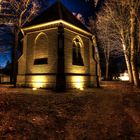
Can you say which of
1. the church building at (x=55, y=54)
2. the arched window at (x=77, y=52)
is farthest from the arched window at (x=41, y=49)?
the arched window at (x=77, y=52)

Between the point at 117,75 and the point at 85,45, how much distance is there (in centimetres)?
3476

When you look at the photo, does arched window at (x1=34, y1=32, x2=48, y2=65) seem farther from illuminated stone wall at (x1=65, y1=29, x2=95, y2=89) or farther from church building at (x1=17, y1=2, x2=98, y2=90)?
illuminated stone wall at (x1=65, y1=29, x2=95, y2=89)

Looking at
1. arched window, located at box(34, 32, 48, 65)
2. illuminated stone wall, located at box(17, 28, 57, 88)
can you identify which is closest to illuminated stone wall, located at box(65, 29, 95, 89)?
illuminated stone wall, located at box(17, 28, 57, 88)

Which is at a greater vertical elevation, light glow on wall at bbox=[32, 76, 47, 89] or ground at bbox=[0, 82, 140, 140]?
light glow on wall at bbox=[32, 76, 47, 89]

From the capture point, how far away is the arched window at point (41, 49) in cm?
2016

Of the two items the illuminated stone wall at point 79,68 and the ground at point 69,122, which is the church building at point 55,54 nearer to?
the illuminated stone wall at point 79,68

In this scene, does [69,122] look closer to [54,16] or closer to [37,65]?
[37,65]

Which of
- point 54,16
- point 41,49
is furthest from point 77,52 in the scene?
point 54,16

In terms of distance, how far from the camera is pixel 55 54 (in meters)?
19.2

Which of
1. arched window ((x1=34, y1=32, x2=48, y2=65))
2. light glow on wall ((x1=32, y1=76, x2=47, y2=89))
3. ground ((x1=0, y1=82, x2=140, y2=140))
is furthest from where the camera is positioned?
arched window ((x1=34, y1=32, x2=48, y2=65))

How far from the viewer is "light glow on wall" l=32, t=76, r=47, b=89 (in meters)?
19.5

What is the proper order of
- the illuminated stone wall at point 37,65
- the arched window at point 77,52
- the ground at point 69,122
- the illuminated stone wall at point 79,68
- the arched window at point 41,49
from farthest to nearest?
1. the arched window at point 77,52
2. the arched window at point 41,49
3. the illuminated stone wall at point 79,68
4. the illuminated stone wall at point 37,65
5. the ground at point 69,122

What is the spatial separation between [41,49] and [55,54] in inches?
86.7

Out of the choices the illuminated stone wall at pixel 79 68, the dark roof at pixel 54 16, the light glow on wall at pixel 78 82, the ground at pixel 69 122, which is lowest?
the ground at pixel 69 122
